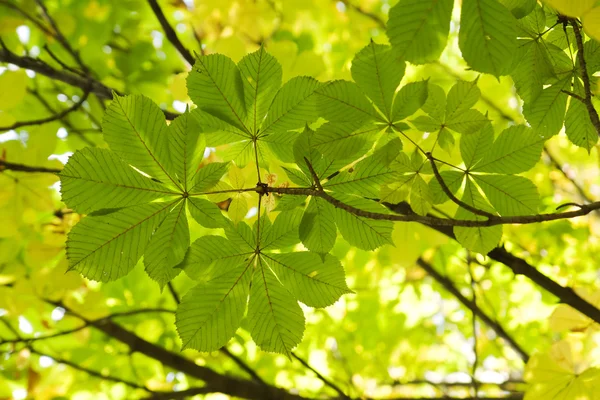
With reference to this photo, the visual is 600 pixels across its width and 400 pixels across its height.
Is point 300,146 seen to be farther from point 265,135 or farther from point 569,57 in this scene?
point 569,57

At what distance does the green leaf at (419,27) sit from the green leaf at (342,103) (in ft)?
0.44

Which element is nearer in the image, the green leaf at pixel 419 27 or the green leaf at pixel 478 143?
the green leaf at pixel 419 27

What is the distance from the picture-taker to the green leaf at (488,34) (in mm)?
574

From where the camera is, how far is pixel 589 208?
2.08 ft

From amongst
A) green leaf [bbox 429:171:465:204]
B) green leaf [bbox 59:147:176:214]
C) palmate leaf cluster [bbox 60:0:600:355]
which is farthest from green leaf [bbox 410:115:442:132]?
green leaf [bbox 59:147:176:214]

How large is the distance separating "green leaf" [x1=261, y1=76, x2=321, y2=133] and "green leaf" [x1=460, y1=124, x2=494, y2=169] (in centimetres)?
30

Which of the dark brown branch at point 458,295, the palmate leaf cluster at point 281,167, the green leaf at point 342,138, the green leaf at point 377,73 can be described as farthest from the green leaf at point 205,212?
the dark brown branch at point 458,295

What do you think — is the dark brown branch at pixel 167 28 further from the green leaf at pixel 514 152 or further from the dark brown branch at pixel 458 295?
the dark brown branch at pixel 458 295

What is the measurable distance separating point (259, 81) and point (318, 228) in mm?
276

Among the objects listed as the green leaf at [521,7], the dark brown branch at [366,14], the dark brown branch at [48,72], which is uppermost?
the dark brown branch at [366,14]

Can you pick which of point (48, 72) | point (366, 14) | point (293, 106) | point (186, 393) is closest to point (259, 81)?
point (293, 106)

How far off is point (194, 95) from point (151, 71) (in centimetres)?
181

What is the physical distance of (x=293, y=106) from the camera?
2.54ft

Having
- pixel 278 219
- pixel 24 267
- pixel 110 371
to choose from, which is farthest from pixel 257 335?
pixel 110 371
